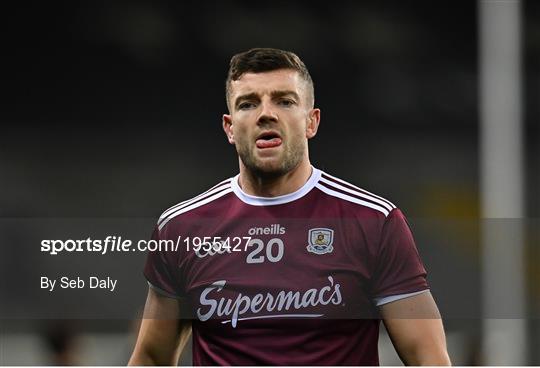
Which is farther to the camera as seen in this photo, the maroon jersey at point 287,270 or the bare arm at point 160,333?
the bare arm at point 160,333

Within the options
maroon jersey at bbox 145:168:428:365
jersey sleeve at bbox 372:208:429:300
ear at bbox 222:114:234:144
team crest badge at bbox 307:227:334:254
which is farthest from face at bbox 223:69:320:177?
jersey sleeve at bbox 372:208:429:300

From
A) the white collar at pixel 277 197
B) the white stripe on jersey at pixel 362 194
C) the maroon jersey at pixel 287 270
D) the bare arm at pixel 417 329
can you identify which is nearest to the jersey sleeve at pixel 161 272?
the maroon jersey at pixel 287 270

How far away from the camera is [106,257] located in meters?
A: 2.92

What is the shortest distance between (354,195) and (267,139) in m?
0.31

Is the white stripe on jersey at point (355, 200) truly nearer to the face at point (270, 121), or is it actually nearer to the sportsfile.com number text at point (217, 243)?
the face at point (270, 121)

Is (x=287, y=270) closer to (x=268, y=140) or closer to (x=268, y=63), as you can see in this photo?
(x=268, y=140)

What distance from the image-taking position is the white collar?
2.95 metres

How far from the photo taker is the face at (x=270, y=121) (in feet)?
9.39

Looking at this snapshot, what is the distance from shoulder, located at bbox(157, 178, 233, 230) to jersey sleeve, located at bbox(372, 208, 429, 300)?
479 millimetres

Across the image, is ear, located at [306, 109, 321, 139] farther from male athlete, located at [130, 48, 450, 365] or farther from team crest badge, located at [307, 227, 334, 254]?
team crest badge, located at [307, 227, 334, 254]

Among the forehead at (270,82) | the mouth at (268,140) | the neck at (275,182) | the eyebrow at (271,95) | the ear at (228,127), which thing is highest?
the forehead at (270,82)

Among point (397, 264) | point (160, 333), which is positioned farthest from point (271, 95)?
point (160, 333)

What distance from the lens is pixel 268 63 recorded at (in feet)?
9.53

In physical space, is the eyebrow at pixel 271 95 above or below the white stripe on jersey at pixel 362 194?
above
